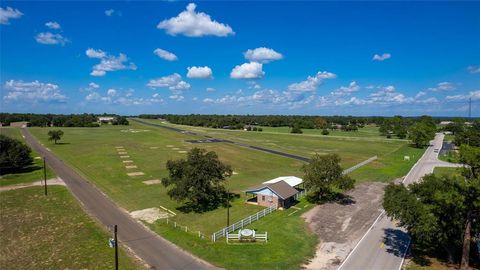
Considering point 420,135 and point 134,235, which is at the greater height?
point 420,135

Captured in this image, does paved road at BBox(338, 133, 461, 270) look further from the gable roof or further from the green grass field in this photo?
the gable roof

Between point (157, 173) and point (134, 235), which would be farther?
point (157, 173)

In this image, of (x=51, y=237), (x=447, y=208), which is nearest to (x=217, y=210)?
(x=51, y=237)

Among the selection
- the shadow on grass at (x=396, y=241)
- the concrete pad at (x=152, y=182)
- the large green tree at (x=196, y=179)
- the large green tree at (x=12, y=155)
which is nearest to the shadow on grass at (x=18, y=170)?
the large green tree at (x=12, y=155)

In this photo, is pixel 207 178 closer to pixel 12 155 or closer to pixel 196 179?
pixel 196 179

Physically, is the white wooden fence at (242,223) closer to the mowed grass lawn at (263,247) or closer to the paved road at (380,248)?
the mowed grass lawn at (263,247)

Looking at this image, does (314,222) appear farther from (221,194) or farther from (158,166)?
(158,166)

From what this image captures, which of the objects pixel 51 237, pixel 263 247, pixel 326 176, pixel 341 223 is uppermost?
pixel 326 176
